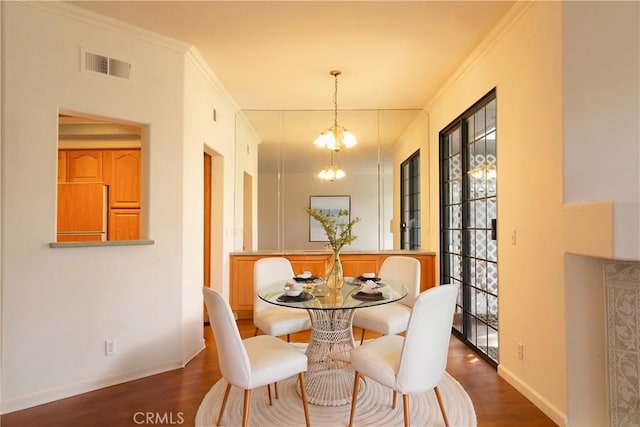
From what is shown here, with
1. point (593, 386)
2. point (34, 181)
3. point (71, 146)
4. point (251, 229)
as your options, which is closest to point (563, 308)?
point (593, 386)

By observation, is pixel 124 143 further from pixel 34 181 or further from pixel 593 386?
pixel 593 386

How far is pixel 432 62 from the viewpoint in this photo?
3.43m

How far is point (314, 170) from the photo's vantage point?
544cm

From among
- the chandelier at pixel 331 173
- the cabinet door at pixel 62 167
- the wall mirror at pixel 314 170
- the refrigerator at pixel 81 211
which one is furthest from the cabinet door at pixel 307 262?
the cabinet door at pixel 62 167

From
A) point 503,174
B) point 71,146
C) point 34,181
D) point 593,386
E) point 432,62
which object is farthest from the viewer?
point 71,146

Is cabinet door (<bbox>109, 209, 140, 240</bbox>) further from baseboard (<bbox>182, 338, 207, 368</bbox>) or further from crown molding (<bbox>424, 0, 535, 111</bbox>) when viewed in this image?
crown molding (<bbox>424, 0, 535, 111</bbox>)

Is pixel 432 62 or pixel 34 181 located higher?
pixel 432 62

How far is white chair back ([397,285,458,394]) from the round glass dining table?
43 cm

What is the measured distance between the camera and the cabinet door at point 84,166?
4.86m

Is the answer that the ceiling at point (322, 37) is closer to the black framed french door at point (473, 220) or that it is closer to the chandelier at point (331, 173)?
the black framed french door at point (473, 220)

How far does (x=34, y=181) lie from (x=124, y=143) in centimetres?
273

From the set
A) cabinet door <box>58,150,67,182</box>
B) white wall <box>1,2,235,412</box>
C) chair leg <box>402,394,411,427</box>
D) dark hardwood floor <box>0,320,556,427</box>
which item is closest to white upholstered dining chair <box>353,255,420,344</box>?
dark hardwood floor <box>0,320,556,427</box>

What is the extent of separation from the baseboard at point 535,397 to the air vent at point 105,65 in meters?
3.73

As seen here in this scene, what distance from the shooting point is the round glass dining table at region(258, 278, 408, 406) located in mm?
2396
